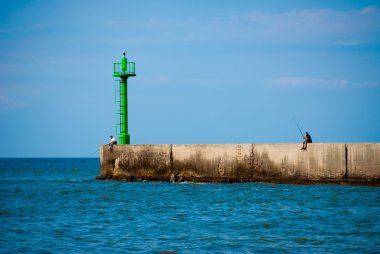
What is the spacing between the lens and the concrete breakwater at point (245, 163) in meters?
16.2

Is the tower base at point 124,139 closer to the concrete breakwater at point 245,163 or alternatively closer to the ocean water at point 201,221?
the concrete breakwater at point 245,163

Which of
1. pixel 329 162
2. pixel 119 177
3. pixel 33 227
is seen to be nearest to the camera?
pixel 33 227

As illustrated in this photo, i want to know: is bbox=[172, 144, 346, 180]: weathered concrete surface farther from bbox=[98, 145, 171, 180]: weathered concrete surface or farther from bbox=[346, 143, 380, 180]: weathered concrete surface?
bbox=[98, 145, 171, 180]: weathered concrete surface

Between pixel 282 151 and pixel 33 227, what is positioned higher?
pixel 282 151

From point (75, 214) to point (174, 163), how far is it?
7868mm

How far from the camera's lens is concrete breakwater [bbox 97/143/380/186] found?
1617cm

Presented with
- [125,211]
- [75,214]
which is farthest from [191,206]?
[75,214]

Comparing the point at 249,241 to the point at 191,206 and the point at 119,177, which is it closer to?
the point at 191,206

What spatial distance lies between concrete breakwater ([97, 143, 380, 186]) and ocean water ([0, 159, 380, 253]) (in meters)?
0.43

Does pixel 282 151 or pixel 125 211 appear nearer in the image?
pixel 125 211

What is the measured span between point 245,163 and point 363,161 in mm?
3918

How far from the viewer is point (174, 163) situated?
2052 cm

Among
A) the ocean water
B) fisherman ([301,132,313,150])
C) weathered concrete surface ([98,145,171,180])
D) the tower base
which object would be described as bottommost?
the ocean water

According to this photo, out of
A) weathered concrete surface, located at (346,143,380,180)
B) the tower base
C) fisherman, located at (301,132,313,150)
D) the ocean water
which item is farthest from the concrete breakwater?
the tower base
